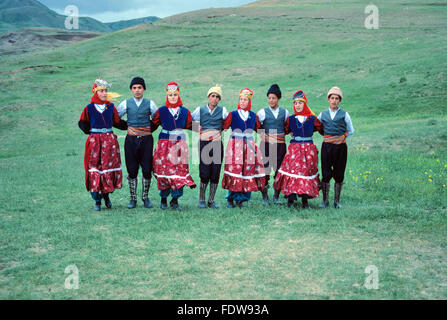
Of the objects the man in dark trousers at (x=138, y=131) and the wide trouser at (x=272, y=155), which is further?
the wide trouser at (x=272, y=155)

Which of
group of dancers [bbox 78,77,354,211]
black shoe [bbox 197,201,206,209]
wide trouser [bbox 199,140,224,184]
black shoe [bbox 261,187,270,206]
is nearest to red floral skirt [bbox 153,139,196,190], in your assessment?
group of dancers [bbox 78,77,354,211]

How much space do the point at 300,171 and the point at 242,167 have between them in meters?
1.05

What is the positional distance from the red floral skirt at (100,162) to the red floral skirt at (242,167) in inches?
81.5

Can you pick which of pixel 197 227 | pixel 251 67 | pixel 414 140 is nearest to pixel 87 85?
pixel 251 67

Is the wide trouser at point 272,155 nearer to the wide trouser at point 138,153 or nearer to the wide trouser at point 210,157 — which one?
the wide trouser at point 210,157

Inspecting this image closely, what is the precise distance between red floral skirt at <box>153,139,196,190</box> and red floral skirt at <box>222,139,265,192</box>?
2.43ft

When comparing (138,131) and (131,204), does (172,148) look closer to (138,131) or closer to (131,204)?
(138,131)

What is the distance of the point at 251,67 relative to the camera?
107 ft

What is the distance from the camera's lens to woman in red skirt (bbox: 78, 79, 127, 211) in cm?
749

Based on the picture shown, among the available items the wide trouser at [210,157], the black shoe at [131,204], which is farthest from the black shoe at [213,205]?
the black shoe at [131,204]

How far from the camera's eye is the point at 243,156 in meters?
7.76

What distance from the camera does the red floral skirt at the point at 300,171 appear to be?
740 centimetres
